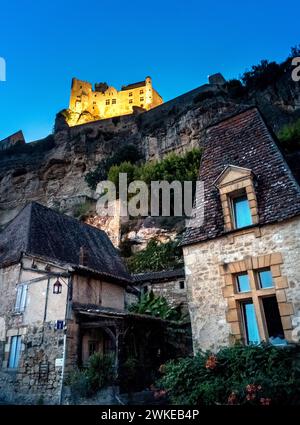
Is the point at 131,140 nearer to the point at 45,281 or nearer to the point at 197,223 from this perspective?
the point at 45,281

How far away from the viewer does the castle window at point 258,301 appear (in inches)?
236

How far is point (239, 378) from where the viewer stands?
17.0 ft

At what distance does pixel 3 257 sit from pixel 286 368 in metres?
12.4

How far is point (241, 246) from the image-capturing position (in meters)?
6.89

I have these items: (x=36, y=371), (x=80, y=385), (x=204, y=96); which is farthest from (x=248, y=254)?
(x=204, y=96)

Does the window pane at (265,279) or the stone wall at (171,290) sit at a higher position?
the stone wall at (171,290)

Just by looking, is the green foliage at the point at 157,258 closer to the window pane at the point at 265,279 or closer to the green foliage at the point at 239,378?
the window pane at the point at 265,279

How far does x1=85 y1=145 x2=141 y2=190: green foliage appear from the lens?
123 feet

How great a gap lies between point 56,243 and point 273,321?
1077 centimetres

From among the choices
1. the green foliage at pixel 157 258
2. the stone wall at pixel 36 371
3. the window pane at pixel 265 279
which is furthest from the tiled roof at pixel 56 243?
the window pane at pixel 265 279

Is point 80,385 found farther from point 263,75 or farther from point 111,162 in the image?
point 263,75

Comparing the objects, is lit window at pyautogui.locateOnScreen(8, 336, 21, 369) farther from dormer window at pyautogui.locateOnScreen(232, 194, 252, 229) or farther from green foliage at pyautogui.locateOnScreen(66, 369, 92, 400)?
dormer window at pyautogui.locateOnScreen(232, 194, 252, 229)

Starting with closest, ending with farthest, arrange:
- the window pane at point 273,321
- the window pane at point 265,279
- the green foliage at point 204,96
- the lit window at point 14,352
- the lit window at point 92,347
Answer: the window pane at point 273,321
the window pane at point 265,279
the lit window at point 14,352
the lit window at point 92,347
the green foliage at point 204,96

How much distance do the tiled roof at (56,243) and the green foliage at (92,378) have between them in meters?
3.39
